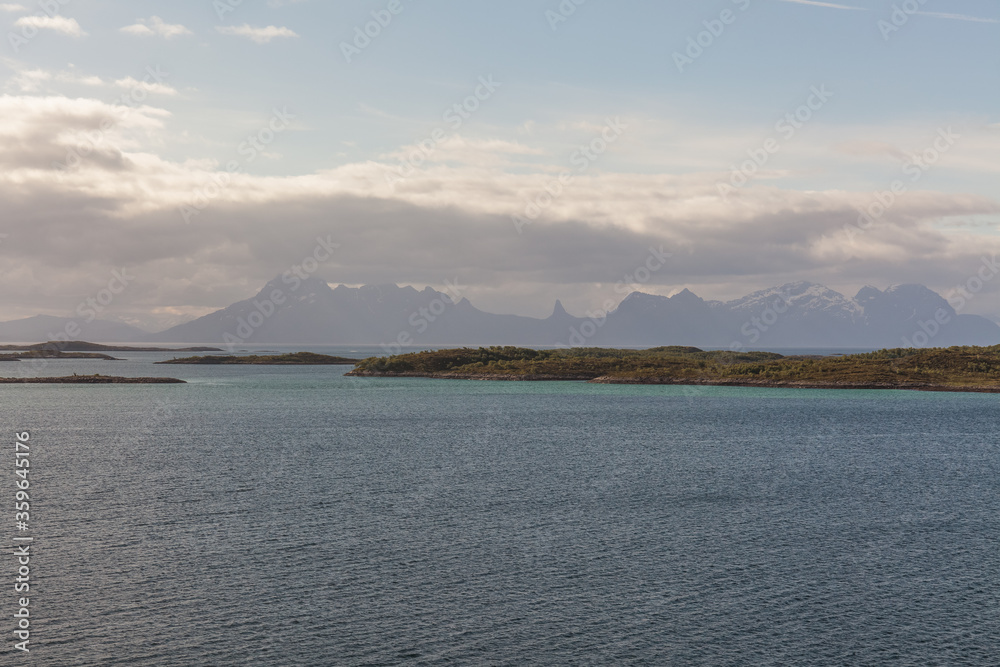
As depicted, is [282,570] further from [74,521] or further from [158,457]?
[158,457]

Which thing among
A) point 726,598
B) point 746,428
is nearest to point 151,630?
point 726,598

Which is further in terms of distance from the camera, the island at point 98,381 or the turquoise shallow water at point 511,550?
the island at point 98,381

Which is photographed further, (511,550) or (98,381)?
(98,381)

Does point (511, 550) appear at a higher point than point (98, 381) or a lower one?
lower

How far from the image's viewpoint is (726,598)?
3000 cm

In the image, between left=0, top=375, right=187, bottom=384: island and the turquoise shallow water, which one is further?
left=0, top=375, right=187, bottom=384: island

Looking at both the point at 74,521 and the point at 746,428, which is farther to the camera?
the point at 746,428

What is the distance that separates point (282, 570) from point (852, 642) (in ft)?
72.3

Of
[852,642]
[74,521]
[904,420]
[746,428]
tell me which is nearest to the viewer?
[852,642]

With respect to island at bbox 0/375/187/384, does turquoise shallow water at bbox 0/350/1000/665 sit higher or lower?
lower

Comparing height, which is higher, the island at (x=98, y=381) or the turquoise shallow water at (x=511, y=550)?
the island at (x=98, y=381)

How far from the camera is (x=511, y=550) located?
36.6m

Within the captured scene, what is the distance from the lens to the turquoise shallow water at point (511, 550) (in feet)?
83.9

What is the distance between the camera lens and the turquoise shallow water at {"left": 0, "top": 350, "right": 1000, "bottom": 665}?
25.6 meters
